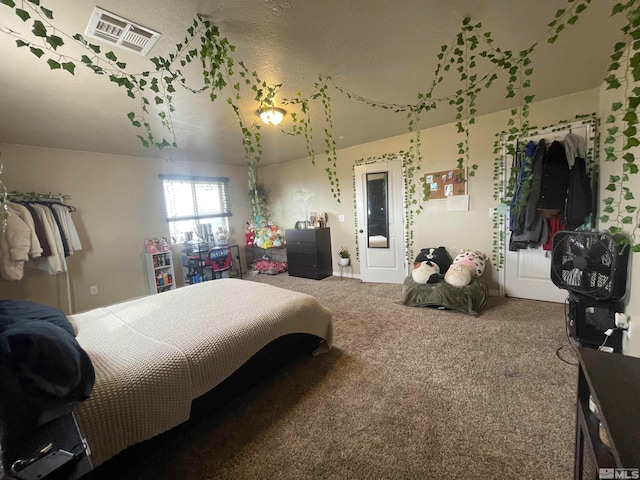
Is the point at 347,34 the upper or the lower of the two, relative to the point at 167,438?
upper

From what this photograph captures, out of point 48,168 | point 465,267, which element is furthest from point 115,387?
point 48,168

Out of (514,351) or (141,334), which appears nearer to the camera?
(141,334)

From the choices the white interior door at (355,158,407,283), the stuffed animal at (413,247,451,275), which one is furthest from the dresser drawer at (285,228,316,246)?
the stuffed animal at (413,247,451,275)

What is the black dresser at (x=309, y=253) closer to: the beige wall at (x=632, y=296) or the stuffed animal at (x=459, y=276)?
the stuffed animal at (x=459, y=276)

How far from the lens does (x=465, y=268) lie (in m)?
2.99

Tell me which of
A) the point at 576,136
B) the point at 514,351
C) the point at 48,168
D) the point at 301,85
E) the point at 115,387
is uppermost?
the point at 301,85

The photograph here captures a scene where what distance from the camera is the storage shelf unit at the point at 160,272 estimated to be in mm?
4066

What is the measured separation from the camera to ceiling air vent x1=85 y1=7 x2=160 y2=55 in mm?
1312

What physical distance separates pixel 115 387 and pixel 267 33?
6.57ft

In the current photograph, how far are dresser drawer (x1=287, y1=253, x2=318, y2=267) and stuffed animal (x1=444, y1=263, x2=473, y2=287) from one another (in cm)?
222

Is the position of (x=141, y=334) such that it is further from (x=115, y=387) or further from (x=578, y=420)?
(x=578, y=420)

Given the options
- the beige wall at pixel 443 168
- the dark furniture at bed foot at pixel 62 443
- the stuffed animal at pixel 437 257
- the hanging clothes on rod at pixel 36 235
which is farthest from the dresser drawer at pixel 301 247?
the dark furniture at bed foot at pixel 62 443

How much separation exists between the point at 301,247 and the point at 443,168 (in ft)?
8.61

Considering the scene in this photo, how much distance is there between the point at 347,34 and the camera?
5.10 ft
